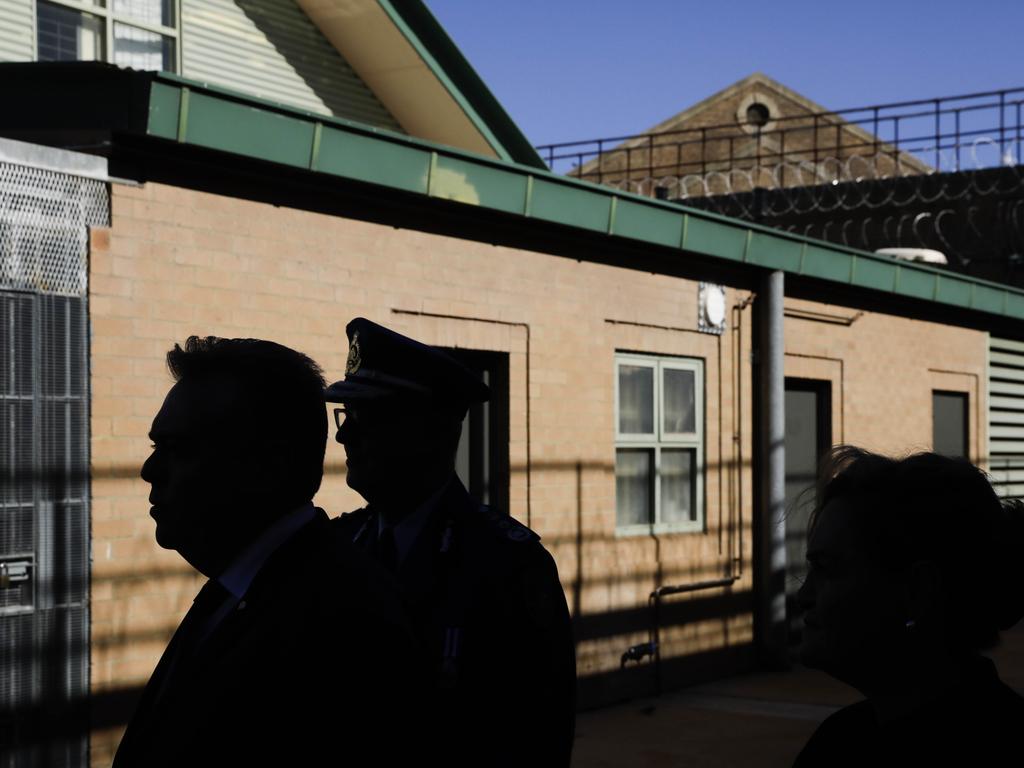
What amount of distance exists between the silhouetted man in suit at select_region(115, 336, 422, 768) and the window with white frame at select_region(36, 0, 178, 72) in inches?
323

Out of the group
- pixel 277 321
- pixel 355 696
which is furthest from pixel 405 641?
pixel 277 321

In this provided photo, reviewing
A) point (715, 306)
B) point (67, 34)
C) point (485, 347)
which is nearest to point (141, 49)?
point (67, 34)

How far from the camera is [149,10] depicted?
432 inches

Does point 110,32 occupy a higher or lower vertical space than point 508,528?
higher

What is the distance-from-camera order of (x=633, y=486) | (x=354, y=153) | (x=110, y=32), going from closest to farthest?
(x=354, y=153), (x=110, y=32), (x=633, y=486)

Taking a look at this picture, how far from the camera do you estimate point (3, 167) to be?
6.40 m

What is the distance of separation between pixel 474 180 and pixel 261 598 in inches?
266

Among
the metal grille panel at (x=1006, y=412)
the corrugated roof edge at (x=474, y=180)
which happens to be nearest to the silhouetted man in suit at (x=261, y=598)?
the corrugated roof edge at (x=474, y=180)

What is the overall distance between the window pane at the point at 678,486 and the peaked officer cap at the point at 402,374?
7471 mm

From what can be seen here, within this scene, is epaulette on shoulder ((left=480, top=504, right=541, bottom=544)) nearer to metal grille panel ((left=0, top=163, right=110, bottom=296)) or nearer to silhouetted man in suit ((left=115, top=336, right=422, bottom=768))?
silhouetted man in suit ((left=115, top=336, right=422, bottom=768))

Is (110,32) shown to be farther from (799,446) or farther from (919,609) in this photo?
(919,609)

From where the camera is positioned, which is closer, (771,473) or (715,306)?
(715,306)

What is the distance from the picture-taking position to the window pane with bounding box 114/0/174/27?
10719 mm

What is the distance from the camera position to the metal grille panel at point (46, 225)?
6.41 m
